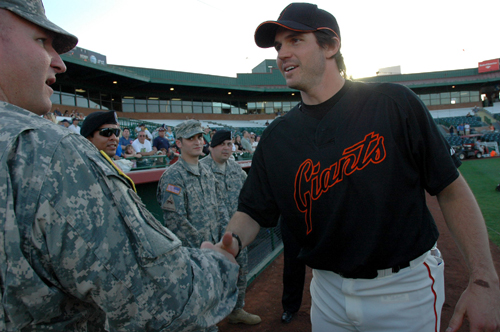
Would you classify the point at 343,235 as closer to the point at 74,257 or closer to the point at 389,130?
the point at 389,130

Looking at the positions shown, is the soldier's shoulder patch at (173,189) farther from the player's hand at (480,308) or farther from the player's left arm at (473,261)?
the player's hand at (480,308)

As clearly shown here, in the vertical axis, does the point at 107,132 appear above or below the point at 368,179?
above

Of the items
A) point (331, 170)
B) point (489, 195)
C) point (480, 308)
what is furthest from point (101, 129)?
point (489, 195)

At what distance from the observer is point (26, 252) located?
763mm

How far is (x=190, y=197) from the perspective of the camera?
340 cm

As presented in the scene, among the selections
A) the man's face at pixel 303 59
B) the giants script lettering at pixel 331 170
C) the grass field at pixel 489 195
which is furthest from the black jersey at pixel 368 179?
the grass field at pixel 489 195

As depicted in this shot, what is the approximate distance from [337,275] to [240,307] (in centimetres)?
245

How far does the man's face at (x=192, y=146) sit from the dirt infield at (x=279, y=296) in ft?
7.27

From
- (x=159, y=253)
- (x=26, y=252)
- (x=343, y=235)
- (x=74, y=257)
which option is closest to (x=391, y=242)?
(x=343, y=235)

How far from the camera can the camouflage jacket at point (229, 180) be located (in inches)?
179

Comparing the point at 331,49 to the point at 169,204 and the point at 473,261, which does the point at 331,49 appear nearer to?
the point at 473,261

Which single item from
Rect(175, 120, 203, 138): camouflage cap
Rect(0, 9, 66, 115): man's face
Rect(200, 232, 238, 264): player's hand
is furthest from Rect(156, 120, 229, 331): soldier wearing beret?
Rect(0, 9, 66, 115): man's face

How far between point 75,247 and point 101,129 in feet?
8.83

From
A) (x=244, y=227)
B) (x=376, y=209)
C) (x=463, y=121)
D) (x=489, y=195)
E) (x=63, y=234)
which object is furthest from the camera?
(x=463, y=121)
